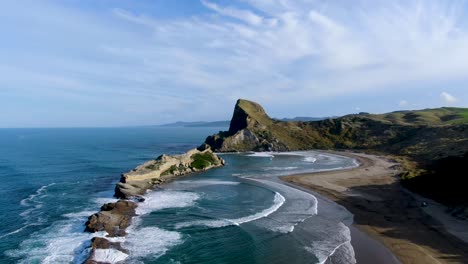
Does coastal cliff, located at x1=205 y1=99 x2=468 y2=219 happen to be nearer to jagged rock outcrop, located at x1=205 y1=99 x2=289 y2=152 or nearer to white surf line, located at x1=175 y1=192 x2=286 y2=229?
jagged rock outcrop, located at x1=205 y1=99 x2=289 y2=152

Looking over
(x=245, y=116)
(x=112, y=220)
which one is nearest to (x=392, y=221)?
(x=112, y=220)

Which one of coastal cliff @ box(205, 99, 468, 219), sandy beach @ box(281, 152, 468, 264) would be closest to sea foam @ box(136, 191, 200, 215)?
sandy beach @ box(281, 152, 468, 264)

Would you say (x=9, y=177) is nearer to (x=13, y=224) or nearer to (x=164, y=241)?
(x=13, y=224)

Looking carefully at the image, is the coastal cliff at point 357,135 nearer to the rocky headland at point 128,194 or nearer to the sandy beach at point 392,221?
the sandy beach at point 392,221

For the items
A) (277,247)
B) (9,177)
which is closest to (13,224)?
(277,247)

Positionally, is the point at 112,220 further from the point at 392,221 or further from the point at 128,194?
the point at 392,221

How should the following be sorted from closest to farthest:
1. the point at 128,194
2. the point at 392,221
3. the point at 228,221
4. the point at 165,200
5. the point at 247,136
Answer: the point at 392,221 → the point at 228,221 → the point at 165,200 → the point at 128,194 → the point at 247,136
